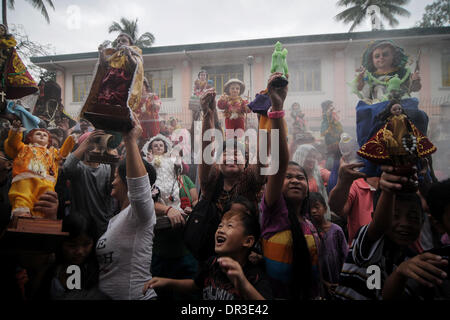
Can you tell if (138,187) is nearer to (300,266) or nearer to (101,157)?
(101,157)

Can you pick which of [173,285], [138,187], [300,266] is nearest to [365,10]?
[300,266]

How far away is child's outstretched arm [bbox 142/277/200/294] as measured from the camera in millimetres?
2020

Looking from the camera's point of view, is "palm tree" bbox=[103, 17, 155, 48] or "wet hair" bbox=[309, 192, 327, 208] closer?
"wet hair" bbox=[309, 192, 327, 208]

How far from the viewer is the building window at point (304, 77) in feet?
10.2

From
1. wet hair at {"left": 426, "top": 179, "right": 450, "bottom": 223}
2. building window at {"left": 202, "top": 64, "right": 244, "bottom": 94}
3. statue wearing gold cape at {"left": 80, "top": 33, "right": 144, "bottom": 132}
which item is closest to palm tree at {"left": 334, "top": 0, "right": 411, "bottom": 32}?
building window at {"left": 202, "top": 64, "right": 244, "bottom": 94}

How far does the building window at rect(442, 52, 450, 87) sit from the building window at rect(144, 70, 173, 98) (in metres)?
2.67

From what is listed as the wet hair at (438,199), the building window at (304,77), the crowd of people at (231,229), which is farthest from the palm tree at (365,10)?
the wet hair at (438,199)

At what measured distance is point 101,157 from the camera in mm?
2668

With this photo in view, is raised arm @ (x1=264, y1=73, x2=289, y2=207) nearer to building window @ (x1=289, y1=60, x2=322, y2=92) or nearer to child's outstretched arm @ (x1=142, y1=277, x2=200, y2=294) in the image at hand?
child's outstretched arm @ (x1=142, y1=277, x2=200, y2=294)

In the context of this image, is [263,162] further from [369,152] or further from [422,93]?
[422,93]

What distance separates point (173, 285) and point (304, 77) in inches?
93.4

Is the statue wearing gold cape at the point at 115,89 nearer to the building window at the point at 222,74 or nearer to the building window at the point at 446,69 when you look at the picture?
the building window at the point at 222,74

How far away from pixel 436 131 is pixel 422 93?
1.28ft

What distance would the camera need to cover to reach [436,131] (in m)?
2.69
